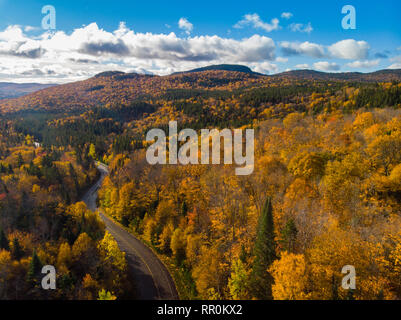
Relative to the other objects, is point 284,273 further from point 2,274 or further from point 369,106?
point 369,106

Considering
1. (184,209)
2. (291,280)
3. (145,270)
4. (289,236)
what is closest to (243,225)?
(289,236)

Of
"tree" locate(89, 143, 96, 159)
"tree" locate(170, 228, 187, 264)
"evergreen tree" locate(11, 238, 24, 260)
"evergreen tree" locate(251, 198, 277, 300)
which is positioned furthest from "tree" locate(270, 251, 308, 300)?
"tree" locate(89, 143, 96, 159)

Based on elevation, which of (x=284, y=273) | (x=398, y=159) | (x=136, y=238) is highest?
(x=398, y=159)

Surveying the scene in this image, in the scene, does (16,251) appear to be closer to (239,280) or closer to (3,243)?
(3,243)

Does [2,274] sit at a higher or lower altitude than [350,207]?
lower

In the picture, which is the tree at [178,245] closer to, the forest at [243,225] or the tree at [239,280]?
the forest at [243,225]
